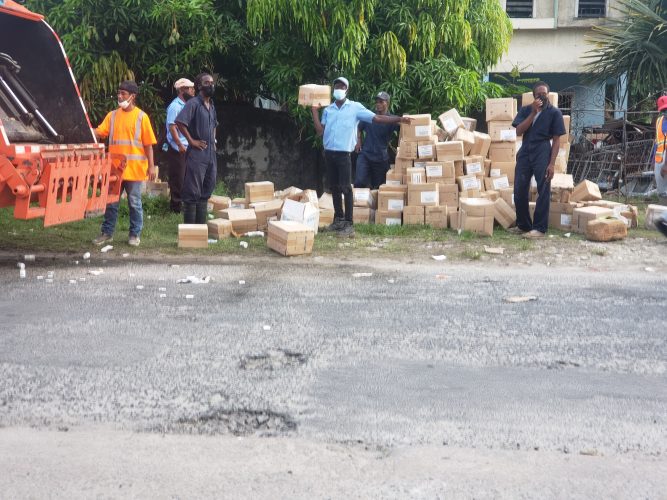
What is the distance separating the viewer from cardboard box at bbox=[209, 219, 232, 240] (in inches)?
387

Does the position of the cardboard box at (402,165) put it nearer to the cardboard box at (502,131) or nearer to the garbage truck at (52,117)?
the cardboard box at (502,131)

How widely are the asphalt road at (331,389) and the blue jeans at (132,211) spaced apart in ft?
6.60

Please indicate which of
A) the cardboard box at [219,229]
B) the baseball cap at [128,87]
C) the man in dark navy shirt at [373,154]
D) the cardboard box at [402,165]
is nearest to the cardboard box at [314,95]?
the man in dark navy shirt at [373,154]

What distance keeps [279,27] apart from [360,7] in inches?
54.4

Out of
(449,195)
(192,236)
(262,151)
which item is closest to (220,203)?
(192,236)

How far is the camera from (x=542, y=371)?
4.82m

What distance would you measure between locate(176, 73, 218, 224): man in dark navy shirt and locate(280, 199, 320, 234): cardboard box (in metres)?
0.95

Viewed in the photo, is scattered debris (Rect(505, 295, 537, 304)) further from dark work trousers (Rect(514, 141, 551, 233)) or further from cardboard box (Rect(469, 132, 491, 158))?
cardboard box (Rect(469, 132, 491, 158))

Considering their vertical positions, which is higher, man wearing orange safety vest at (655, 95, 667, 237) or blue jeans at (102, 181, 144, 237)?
man wearing orange safety vest at (655, 95, 667, 237)

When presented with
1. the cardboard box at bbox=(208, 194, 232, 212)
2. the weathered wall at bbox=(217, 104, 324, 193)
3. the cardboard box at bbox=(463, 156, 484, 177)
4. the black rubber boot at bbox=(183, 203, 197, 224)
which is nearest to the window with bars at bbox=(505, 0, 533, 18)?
the weathered wall at bbox=(217, 104, 324, 193)

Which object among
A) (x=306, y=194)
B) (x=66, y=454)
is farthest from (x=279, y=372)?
(x=306, y=194)

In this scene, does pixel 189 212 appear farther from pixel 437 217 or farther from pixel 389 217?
pixel 437 217

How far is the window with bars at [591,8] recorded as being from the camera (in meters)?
22.3

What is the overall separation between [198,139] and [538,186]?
13.2ft
